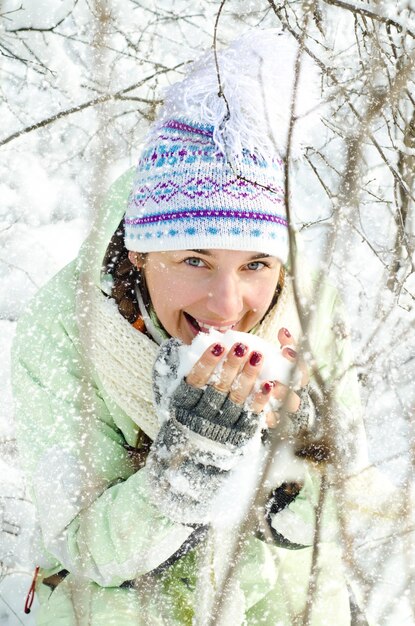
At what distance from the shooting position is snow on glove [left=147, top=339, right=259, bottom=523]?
1393 mm

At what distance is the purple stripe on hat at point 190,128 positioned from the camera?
5.33ft

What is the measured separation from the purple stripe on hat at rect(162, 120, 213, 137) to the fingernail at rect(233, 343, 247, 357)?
0.56 meters

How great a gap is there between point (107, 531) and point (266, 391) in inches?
23.1

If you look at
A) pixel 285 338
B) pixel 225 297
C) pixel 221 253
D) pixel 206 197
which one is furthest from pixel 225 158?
pixel 285 338

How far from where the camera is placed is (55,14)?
3.93m

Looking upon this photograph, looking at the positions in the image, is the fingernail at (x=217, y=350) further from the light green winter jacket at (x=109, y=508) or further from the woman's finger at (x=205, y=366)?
the light green winter jacket at (x=109, y=508)

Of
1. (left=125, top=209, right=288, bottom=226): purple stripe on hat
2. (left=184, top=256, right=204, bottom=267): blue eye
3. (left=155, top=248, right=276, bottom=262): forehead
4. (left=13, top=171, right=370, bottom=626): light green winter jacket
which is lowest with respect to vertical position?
(left=13, top=171, right=370, bottom=626): light green winter jacket

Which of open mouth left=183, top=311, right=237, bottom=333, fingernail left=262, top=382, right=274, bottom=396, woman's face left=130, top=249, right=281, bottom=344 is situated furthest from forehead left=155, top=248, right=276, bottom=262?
fingernail left=262, top=382, right=274, bottom=396

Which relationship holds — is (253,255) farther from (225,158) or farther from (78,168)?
(78,168)

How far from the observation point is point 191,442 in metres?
1.42

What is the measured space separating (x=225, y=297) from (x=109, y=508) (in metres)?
0.58

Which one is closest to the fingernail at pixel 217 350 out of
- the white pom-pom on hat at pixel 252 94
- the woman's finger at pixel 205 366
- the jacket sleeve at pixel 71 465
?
the woman's finger at pixel 205 366

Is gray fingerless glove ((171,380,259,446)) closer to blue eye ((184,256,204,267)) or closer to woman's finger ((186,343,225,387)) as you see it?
woman's finger ((186,343,225,387))

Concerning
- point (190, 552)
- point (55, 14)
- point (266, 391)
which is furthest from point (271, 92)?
point (55, 14)
